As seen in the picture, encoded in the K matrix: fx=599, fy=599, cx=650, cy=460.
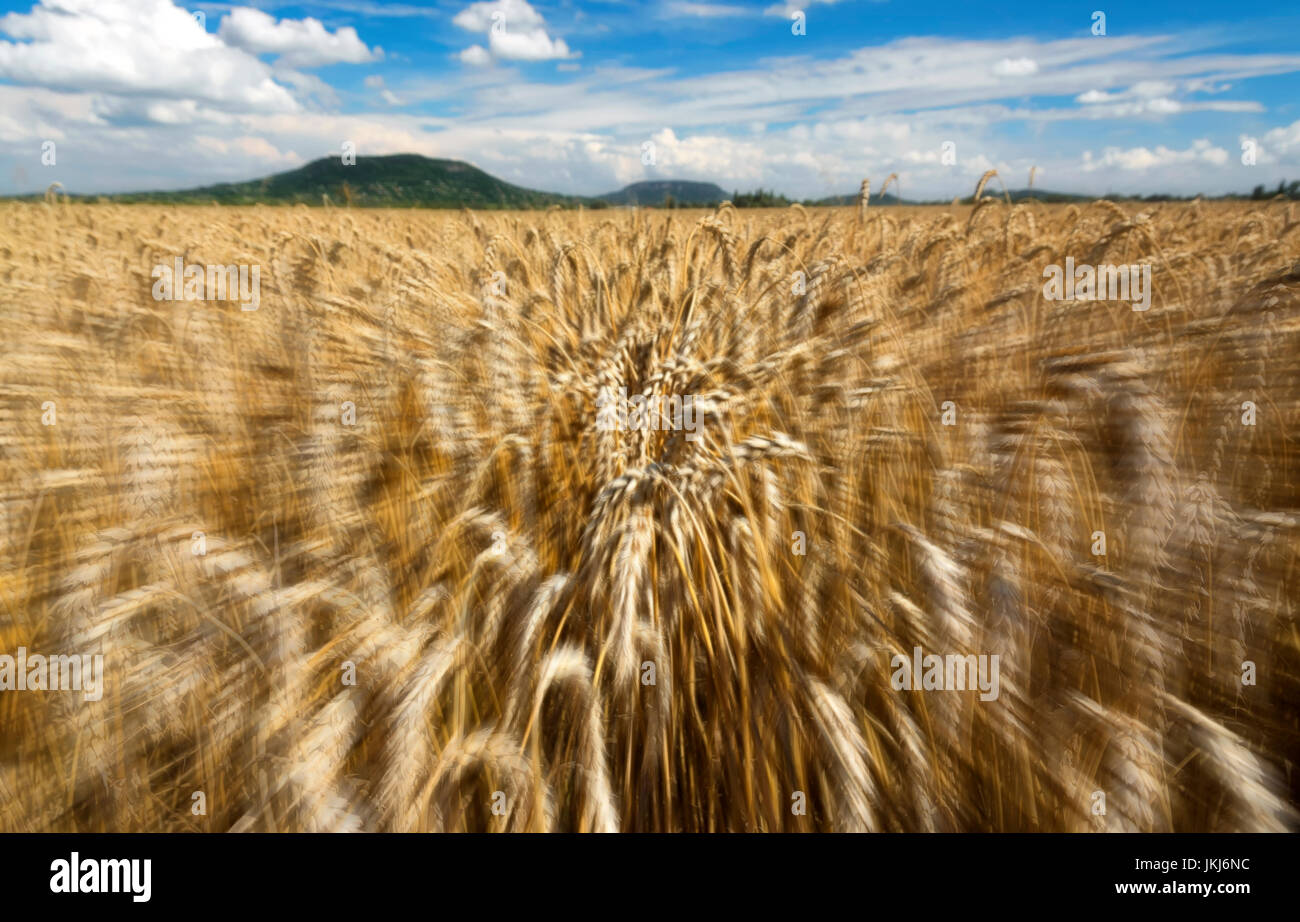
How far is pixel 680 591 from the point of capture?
1183 mm

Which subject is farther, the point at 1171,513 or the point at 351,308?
the point at 351,308

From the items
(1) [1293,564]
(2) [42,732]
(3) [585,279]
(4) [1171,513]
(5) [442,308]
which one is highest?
(3) [585,279]

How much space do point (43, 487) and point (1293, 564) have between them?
271 centimetres

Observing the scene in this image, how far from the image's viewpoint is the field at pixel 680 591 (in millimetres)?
922

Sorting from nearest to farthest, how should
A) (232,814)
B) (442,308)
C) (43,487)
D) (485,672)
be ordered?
(232,814) → (485,672) → (43,487) → (442,308)

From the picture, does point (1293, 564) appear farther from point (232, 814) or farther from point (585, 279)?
point (585, 279)

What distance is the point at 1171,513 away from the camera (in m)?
1.08

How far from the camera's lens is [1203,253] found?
372 cm

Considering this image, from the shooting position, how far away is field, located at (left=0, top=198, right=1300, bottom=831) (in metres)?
0.92

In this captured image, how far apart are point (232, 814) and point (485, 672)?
45 cm
